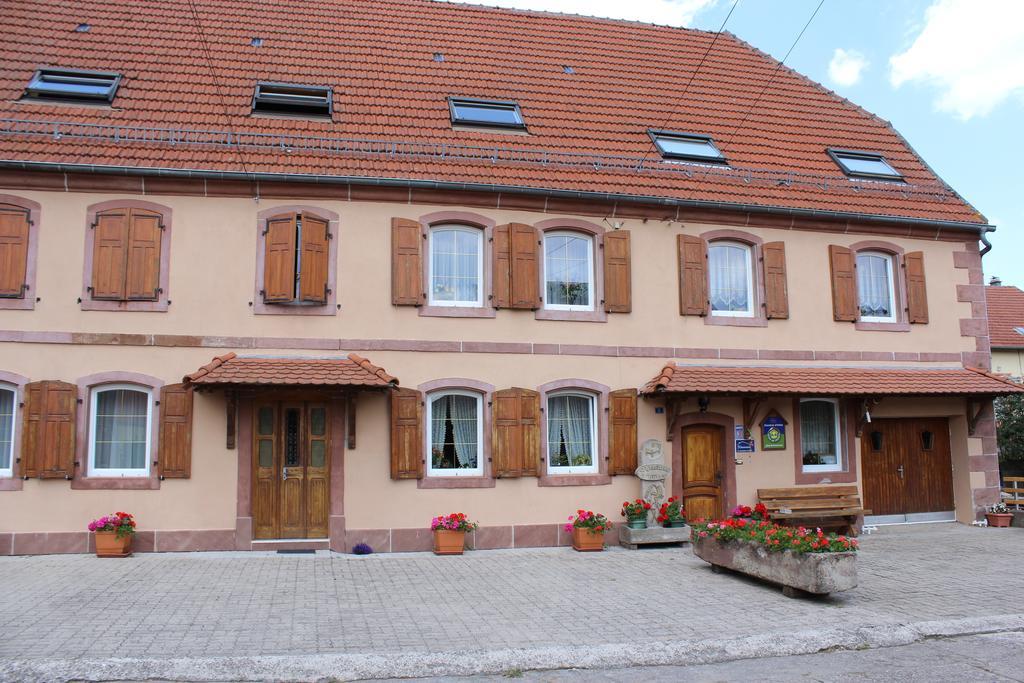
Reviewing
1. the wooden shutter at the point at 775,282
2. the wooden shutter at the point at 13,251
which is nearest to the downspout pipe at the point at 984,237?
the wooden shutter at the point at 775,282

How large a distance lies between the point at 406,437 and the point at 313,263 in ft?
9.52

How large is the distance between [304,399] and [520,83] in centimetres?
751

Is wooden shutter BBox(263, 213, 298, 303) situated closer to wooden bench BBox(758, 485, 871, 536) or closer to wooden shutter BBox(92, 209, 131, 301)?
wooden shutter BBox(92, 209, 131, 301)

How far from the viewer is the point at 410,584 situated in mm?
9547

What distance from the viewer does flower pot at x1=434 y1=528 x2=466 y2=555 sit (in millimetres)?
11609

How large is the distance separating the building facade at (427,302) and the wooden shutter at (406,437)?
5 centimetres


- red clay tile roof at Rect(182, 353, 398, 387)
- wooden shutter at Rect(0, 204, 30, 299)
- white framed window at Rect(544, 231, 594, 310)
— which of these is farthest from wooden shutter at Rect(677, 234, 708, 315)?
wooden shutter at Rect(0, 204, 30, 299)

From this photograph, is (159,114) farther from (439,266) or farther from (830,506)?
(830,506)

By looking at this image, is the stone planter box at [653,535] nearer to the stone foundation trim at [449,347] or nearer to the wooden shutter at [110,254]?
the stone foundation trim at [449,347]

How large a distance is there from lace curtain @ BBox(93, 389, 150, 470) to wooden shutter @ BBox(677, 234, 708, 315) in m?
8.41

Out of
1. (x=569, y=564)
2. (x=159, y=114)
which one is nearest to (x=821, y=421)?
(x=569, y=564)

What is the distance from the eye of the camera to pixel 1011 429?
55.6 feet

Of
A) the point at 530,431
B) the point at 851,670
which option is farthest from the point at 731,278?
the point at 851,670

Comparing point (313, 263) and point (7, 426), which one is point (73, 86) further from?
point (7, 426)
